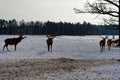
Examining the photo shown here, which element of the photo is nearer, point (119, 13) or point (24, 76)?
point (24, 76)

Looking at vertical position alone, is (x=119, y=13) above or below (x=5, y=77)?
above

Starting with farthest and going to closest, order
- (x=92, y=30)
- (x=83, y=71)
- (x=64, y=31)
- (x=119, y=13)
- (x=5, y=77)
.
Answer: (x=92, y=30) < (x=64, y=31) < (x=119, y=13) < (x=83, y=71) < (x=5, y=77)

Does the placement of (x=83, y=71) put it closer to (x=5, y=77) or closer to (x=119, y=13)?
(x=5, y=77)

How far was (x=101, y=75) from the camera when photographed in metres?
15.9

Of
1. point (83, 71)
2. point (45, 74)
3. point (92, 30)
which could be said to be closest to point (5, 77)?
point (45, 74)

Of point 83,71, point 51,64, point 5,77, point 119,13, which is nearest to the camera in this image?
point 5,77

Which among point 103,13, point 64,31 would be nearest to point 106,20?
point 103,13

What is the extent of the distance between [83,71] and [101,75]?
1.54 metres

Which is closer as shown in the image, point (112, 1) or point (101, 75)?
point (101, 75)

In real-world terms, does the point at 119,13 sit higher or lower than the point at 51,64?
higher

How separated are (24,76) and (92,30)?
171m

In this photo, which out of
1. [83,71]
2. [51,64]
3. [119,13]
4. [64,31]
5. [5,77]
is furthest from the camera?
[64,31]

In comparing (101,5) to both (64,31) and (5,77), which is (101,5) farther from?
(64,31)

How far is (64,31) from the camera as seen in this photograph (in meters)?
161
